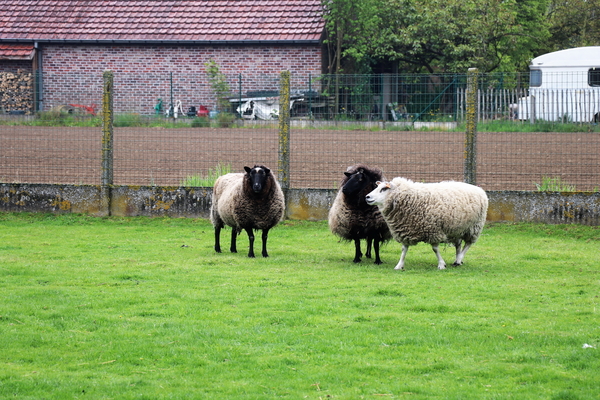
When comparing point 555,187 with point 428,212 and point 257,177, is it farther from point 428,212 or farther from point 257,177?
point 257,177

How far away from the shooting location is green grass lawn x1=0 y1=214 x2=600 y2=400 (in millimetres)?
5551

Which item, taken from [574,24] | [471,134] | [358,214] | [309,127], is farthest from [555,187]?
[574,24]

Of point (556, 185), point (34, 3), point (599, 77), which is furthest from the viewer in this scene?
point (34, 3)

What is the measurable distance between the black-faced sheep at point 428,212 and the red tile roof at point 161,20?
69.6ft

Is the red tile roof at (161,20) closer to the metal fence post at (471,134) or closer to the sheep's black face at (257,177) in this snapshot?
the metal fence post at (471,134)

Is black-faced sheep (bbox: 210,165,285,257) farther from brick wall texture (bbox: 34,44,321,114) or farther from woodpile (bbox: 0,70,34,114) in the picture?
brick wall texture (bbox: 34,44,321,114)

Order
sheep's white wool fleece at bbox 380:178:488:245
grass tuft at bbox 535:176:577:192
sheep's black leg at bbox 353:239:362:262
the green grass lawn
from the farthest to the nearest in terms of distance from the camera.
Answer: grass tuft at bbox 535:176:577:192
sheep's black leg at bbox 353:239:362:262
sheep's white wool fleece at bbox 380:178:488:245
the green grass lawn

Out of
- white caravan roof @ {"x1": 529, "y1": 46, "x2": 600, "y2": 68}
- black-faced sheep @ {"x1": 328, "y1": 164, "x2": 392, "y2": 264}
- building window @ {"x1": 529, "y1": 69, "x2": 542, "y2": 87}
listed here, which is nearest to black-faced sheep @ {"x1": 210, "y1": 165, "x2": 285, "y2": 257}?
black-faced sheep @ {"x1": 328, "y1": 164, "x2": 392, "y2": 264}

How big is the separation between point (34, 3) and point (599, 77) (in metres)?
23.9

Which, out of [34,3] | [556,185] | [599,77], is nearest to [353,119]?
[556,185]

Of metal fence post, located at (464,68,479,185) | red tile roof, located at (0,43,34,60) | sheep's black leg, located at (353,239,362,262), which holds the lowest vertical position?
sheep's black leg, located at (353,239,362,262)

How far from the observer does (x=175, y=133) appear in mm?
18312

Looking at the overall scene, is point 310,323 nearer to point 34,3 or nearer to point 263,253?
point 263,253

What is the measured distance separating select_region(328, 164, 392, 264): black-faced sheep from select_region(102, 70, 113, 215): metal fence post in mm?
5741
